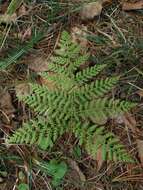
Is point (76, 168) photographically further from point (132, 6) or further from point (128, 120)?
point (132, 6)

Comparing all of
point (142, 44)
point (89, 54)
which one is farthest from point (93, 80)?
point (142, 44)

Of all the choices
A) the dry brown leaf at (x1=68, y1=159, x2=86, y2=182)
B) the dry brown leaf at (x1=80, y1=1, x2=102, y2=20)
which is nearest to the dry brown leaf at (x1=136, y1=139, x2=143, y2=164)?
the dry brown leaf at (x1=68, y1=159, x2=86, y2=182)

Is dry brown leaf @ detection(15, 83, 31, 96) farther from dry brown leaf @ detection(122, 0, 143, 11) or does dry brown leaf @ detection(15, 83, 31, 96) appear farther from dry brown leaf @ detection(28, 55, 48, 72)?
dry brown leaf @ detection(122, 0, 143, 11)

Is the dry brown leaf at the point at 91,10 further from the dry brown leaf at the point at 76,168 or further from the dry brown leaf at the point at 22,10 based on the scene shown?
the dry brown leaf at the point at 76,168

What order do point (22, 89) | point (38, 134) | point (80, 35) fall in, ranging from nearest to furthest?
point (38, 134)
point (22, 89)
point (80, 35)

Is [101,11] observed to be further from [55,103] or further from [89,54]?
[55,103]

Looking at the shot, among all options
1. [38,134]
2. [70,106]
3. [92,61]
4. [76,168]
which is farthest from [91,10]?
[76,168]
